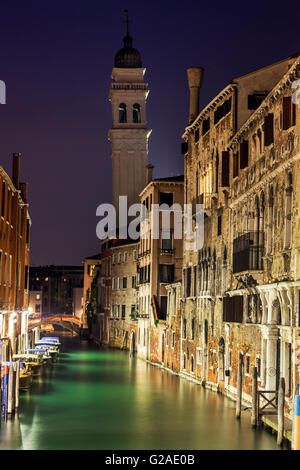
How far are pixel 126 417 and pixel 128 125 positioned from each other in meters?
63.6

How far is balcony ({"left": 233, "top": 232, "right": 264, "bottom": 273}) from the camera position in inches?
1021

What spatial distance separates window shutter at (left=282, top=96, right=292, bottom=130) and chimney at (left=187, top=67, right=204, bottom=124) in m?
18.5

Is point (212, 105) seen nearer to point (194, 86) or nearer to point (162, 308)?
point (194, 86)

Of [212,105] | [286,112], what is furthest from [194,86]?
[286,112]

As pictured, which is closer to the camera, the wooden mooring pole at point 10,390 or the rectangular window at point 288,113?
the rectangular window at point 288,113

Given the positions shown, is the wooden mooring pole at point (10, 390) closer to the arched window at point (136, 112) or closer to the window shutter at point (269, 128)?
the window shutter at point (269, 128)

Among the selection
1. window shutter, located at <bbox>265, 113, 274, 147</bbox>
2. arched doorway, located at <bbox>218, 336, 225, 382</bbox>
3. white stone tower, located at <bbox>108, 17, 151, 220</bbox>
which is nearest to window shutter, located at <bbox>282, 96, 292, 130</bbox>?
window shutter, located at <bbox>265, 113, 274, 147</bbox>

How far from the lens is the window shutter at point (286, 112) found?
2231 centimetres

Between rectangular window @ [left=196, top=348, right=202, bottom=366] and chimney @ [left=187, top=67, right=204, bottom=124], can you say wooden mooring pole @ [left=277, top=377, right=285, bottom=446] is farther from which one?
chimney @ [left=187, top=67, right=204, bottom=124]

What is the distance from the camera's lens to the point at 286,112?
22.5 m

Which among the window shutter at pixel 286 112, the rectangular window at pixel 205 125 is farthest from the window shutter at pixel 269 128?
the rectangular window at pixel 205 125

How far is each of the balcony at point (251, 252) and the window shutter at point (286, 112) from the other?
4476 mm

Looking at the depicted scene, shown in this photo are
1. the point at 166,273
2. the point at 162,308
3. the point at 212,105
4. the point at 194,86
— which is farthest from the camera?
the point at 166,273

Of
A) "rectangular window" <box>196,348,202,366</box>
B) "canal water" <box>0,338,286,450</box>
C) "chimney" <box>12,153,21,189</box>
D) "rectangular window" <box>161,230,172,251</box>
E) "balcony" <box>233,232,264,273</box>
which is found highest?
"chimney" <box>12,153,21,189</box>
